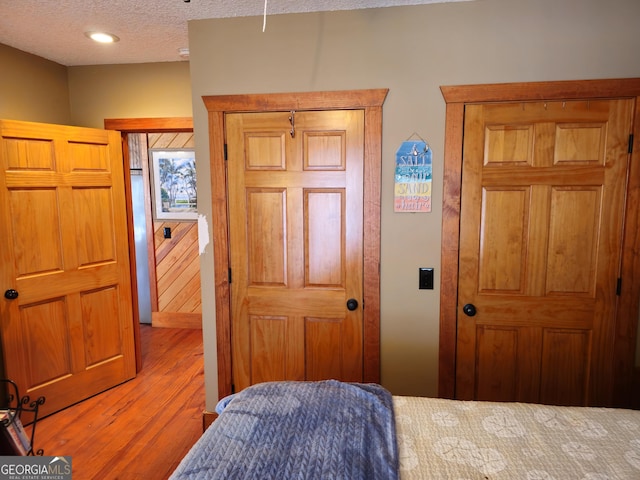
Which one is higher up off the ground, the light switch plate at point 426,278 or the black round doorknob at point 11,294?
the light switch plate at point 426,278

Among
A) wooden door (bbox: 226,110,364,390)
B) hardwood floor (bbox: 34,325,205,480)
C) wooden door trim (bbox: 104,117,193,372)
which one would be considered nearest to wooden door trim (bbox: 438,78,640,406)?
wooden door (bbox: 226,110,364,390)

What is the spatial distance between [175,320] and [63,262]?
1.87 m

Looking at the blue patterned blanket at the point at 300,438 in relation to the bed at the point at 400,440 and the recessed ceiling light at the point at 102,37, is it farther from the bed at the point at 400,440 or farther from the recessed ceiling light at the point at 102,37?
the recessed ceiling light at the point at 102,37

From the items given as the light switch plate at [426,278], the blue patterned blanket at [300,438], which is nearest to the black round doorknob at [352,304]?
the light switch plate at [426,278]

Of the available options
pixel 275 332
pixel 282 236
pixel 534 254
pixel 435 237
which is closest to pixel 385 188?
pixel 435 237

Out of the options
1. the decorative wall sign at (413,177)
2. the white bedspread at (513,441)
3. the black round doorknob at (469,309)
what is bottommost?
the white bedspread at (513,441)

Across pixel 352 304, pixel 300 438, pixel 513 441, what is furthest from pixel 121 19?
pixel 513 441

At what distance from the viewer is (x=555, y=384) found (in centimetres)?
223

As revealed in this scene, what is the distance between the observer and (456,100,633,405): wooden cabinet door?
6.79ft

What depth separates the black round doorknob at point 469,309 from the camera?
Answer: 2238 mm

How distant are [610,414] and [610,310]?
0.88 m

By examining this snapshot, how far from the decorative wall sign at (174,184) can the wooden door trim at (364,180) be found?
2.00m

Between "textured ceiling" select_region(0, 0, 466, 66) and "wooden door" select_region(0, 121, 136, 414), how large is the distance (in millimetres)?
549

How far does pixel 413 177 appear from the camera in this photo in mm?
2209
